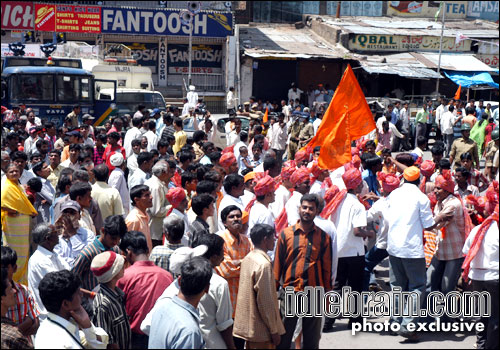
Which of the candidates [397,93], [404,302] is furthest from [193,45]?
[404,302]

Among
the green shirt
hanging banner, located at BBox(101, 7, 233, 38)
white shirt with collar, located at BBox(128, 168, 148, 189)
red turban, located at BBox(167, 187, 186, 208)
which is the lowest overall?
the green shirt

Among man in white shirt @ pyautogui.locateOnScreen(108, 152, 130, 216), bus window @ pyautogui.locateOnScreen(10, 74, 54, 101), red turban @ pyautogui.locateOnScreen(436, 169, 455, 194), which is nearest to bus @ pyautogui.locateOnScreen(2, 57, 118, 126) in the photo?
bus window @ pyautogui.locateOnScreen(10, 74, 54, 101)

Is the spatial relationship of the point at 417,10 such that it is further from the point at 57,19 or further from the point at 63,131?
the point at 63,131

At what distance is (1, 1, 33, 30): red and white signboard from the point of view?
2842 centimetres

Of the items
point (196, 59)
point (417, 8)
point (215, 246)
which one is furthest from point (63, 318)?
point (417, 8)

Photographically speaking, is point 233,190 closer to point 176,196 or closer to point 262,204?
point 262,204

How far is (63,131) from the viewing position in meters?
12.0

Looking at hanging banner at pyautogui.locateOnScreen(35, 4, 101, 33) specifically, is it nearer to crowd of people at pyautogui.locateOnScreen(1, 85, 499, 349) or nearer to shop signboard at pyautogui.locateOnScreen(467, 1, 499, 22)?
crowd of people at pyautogui.locateOnScreen(1, 85, 499, 349)

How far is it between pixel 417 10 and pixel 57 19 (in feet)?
66.6

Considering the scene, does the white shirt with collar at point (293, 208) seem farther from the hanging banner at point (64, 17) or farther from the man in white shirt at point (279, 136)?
the hanging banner at point (64, 17)

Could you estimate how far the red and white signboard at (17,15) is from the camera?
93.2 ft

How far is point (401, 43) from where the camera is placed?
105 feet

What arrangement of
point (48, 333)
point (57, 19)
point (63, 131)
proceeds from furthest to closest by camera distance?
1. point (57, 19)
2. point (63, 131)
3. point (48, 333)

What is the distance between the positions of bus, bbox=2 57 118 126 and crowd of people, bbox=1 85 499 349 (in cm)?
766
